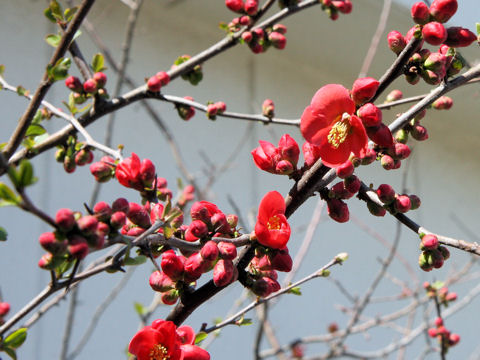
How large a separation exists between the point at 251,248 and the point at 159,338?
0.14m

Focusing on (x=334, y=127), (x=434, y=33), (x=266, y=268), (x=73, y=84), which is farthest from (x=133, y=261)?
(x=73, y=84)

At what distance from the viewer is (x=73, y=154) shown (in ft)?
3.06

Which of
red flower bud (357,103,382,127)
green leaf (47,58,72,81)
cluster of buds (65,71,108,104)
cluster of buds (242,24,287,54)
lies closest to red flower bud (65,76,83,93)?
cluster of buds (65,71,108,104)

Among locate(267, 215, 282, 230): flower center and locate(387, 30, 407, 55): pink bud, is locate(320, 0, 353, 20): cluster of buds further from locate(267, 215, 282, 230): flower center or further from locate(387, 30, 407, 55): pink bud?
locate(267, 215, 282, 230): flower center

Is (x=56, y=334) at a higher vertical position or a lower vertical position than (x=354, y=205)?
lower

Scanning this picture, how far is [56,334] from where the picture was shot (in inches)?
84.0

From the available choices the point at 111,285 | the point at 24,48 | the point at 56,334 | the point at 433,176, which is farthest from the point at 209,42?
the point at 433,176

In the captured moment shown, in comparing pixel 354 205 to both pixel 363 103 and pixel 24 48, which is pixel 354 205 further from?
pixel 363 103

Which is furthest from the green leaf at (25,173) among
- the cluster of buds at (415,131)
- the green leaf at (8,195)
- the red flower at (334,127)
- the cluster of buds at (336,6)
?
the cluster of buds at (336,6)

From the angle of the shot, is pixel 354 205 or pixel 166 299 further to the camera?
pixel 354 205

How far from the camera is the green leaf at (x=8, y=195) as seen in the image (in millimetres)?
419

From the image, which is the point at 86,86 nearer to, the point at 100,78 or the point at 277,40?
the point at 100,78

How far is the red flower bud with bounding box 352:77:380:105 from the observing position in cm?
53

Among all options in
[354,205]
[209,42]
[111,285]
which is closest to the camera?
[111,285]
